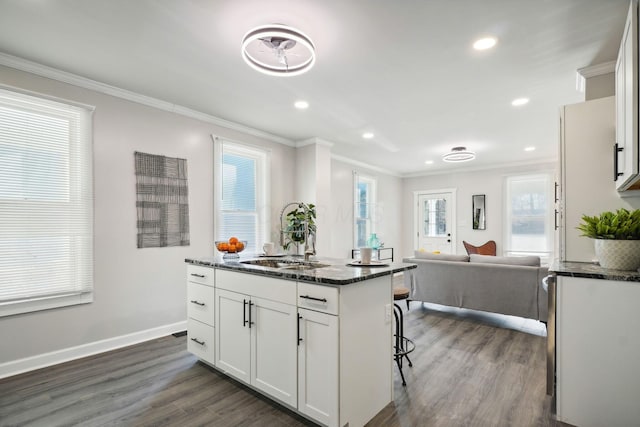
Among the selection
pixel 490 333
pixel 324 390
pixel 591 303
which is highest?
pixel 591 303

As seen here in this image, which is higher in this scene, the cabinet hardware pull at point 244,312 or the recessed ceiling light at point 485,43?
the recessed ceiling light at point 485,43

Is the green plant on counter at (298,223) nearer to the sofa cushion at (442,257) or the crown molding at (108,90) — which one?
the crown molding at (108,90)

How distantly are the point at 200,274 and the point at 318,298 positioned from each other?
137 centimetres

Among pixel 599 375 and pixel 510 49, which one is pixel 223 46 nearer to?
pixel 510 49

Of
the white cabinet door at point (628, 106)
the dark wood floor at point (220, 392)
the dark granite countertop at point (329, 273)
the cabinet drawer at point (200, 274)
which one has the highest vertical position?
the white cabinet door at point (628, 106)

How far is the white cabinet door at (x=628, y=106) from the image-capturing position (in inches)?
64.4

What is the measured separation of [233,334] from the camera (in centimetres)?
243

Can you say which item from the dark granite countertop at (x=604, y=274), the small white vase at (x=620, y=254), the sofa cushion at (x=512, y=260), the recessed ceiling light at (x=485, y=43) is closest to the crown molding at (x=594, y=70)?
the recessed ceiling light at (x=485, y=43)

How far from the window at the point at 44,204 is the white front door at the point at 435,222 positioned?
282 inches

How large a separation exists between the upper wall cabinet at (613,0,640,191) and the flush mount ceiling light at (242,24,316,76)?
5.98 feet

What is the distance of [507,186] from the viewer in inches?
283

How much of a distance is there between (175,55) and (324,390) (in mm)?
2772

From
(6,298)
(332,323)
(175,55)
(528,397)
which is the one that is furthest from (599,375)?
(6,298)

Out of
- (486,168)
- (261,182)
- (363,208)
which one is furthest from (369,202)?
(261,182)
